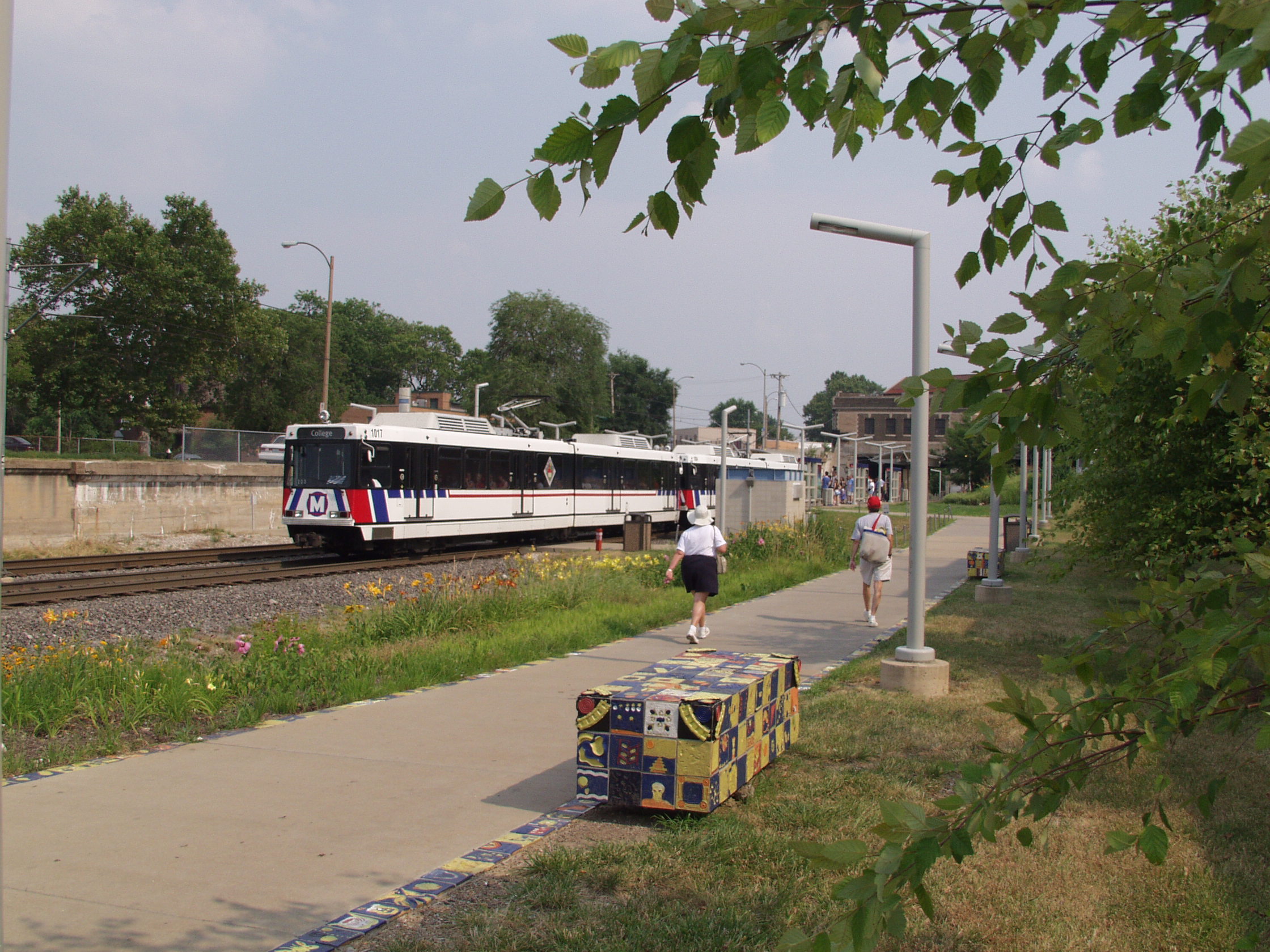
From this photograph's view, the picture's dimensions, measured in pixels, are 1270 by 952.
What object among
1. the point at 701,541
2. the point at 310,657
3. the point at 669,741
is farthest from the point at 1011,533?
the point at 669,741

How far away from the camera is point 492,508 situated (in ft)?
81.4

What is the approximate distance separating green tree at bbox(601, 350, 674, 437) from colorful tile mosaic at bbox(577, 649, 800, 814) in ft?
378

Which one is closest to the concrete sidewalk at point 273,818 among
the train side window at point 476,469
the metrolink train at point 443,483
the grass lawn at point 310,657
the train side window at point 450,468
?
the grass lawn at point 310,657

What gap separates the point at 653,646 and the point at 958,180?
869cm

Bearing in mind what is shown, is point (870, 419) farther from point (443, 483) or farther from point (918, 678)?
point (918, 678)

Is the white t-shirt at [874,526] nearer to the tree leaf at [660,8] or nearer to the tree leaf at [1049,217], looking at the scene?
the tree leaf at [1049,217]

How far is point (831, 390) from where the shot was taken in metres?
190

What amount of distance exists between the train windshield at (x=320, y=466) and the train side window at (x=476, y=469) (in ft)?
11.3

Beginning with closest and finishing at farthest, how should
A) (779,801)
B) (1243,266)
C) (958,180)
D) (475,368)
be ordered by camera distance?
(1243,266)
(958,180)
(779,801)
(475,368)

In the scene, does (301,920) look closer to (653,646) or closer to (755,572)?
(653,646)

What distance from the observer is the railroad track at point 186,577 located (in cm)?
1474

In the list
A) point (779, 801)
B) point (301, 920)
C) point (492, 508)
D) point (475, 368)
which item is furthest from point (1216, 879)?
point (475, 368)

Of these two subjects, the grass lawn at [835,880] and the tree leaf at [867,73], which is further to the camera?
the grass lawn at [835,880]

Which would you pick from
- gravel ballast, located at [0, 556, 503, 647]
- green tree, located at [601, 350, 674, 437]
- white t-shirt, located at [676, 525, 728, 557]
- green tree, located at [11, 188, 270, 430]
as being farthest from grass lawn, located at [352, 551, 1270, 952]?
green tree, located at [601, 350, 674, 437]
